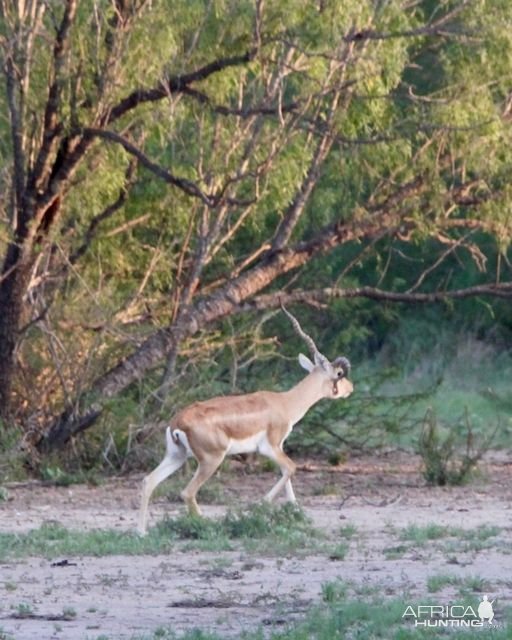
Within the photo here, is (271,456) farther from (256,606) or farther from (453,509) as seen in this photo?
(256,606)

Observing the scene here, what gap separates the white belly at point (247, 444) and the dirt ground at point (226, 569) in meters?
0.61

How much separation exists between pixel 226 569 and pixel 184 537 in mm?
1710

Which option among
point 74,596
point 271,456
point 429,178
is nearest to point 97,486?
point 271,456

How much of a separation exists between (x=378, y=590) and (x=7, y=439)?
7422mm

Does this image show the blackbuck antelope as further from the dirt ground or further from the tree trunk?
the tree trunk

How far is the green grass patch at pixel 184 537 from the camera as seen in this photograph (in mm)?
11516

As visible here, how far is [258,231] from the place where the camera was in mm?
18578

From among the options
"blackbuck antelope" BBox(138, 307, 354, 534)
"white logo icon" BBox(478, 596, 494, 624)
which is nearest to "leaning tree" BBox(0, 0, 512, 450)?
"blackbuck antelope" BBox(138, 307, 354, 534)

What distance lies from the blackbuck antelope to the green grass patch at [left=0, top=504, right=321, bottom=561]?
47 centimetres

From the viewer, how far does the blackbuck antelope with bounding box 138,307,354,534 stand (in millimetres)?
13703

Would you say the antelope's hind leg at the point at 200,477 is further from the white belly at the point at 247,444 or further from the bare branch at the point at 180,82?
the bare branch at the point at 180,82

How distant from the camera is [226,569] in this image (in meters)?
10.6

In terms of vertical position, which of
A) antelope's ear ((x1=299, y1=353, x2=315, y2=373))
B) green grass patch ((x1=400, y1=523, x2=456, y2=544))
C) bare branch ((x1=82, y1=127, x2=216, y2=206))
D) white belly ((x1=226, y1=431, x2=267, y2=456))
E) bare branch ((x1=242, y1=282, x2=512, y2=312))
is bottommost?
green grass patch ((x1=400, y1=523, x2=456, y2=544))

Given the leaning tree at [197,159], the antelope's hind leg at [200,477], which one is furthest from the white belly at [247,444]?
the leaning tree at [197,159]
